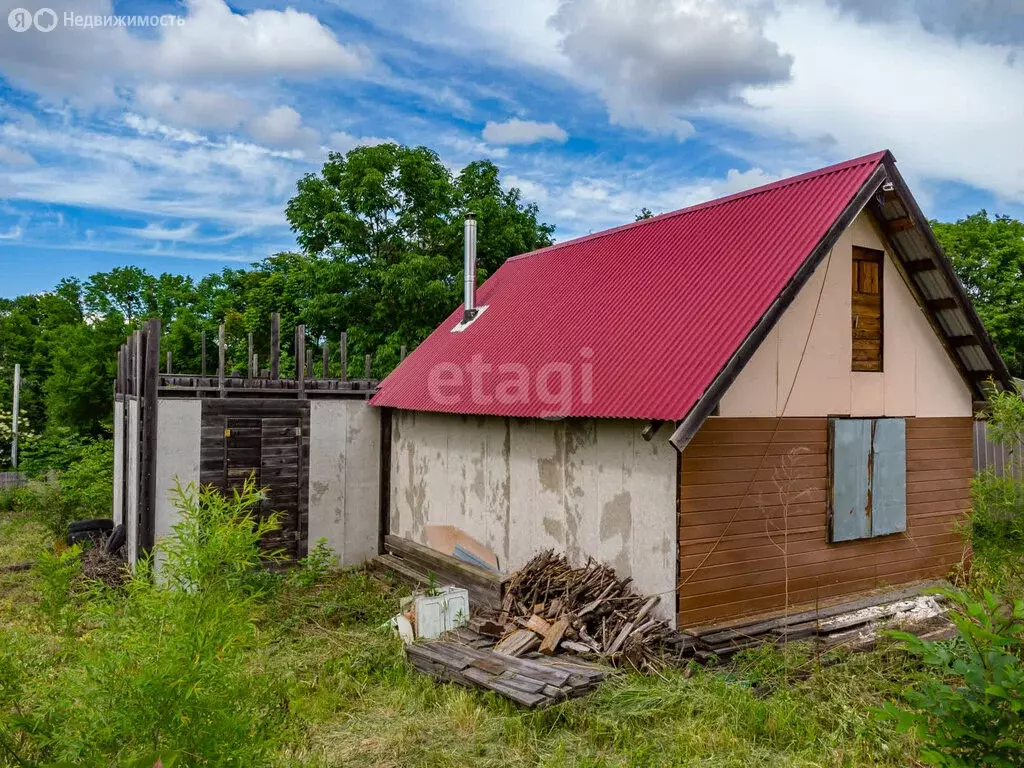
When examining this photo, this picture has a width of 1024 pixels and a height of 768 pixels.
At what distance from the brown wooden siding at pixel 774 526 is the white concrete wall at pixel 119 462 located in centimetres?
1088

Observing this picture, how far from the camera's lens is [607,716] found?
7.11 m

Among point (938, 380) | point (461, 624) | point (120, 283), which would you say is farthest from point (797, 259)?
point (120, 283)

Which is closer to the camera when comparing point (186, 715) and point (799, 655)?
point (186, 715)

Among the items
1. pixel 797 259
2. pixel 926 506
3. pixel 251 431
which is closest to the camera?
pixel 797 259

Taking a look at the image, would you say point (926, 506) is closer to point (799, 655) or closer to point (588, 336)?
point (799, 655)

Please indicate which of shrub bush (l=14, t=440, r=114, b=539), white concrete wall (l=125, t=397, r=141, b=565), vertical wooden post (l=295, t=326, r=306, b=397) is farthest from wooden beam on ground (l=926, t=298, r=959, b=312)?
shrub bush (l=14, t=440, r=114, b=539)

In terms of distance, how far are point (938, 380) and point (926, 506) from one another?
1848mm

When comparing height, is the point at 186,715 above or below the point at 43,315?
below

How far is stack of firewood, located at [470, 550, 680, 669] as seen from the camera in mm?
8461

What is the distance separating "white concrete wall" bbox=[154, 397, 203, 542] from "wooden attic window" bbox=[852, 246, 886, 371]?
988cm

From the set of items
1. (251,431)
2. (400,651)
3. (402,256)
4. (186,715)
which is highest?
(402,256)

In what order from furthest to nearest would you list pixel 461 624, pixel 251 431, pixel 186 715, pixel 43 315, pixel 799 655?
pixel 43 315
pixel 251 431
pixel 461 624
pixel 799 655
pixel 186 715

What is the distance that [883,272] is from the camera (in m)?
10.6
